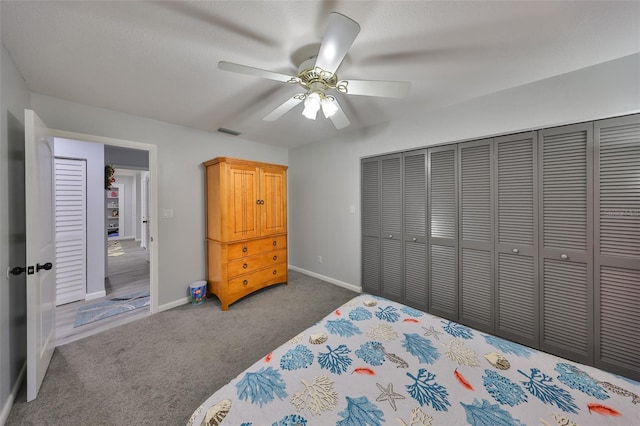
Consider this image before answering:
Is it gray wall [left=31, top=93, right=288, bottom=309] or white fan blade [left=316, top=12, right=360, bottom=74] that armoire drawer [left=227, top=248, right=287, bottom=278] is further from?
white fan blade [left=316, top=12, right=360, bottom=74]

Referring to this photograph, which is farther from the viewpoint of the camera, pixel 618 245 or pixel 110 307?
pixel 110 307

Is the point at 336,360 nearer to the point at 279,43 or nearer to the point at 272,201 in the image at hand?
the point at 279,43

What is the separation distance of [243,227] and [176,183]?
103 cm

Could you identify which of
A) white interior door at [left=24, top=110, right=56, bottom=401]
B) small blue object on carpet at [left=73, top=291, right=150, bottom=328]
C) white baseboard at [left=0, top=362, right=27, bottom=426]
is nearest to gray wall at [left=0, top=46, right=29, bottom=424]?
white baseboard at [left=0, top=362, right=27, bottom=426]

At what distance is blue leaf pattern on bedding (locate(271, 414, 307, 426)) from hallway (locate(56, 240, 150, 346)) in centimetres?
269

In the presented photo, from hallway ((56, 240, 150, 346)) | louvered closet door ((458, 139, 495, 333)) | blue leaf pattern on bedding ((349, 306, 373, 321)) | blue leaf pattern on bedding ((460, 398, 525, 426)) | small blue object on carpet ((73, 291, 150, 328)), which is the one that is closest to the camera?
blue leaf pattern on bedding ((460, 398, 525, 426))

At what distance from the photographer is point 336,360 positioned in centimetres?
117

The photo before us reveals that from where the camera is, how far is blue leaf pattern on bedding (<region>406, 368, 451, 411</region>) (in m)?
0.92

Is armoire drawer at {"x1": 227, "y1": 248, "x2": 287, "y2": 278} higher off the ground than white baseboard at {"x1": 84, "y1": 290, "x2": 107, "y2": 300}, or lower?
higher

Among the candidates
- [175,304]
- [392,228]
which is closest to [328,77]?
[392,228]

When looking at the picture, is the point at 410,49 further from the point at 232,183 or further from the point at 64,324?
the point at 64,324

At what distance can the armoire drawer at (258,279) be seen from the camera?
292 cm

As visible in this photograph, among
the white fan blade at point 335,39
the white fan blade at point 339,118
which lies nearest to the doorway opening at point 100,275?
the white fan blade at point 339,118

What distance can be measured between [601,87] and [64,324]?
552cm
